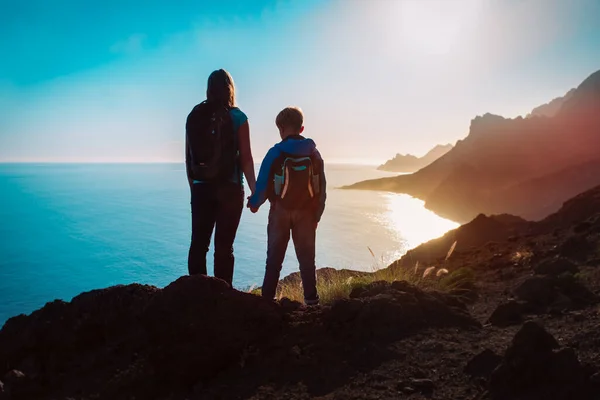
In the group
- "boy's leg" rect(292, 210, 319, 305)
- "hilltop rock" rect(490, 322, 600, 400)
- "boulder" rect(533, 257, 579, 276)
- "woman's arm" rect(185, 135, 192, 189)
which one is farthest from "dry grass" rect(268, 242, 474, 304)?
"hilltop rock" rect(490, 322, 600, 400)

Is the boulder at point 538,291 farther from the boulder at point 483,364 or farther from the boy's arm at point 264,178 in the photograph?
the boy's arm at point 264,178

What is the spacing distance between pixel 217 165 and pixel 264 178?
2.16 feet

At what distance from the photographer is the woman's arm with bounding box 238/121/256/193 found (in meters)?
4.21

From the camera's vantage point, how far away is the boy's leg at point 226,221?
413cm

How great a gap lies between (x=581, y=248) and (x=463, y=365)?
210 inches

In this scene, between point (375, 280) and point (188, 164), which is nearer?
point (188, 164)

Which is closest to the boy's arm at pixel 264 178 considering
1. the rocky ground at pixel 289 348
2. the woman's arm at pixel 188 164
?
the woman's arm at pixel 188 164

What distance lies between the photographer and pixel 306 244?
184 inches

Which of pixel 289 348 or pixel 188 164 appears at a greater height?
pixel 188 164

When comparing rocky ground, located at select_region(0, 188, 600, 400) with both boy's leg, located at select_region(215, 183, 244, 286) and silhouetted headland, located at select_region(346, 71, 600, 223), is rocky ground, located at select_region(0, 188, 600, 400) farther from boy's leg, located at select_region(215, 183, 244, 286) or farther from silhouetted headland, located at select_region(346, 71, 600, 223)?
silhouetted headland, located at select_region(346, 71, 600, 223)

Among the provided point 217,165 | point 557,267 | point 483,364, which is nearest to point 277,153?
point 217,165

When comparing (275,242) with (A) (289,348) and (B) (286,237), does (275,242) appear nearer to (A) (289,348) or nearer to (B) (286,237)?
(B) (286,237)

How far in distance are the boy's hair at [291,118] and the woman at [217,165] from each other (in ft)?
1.70

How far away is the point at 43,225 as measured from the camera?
122750 mm
